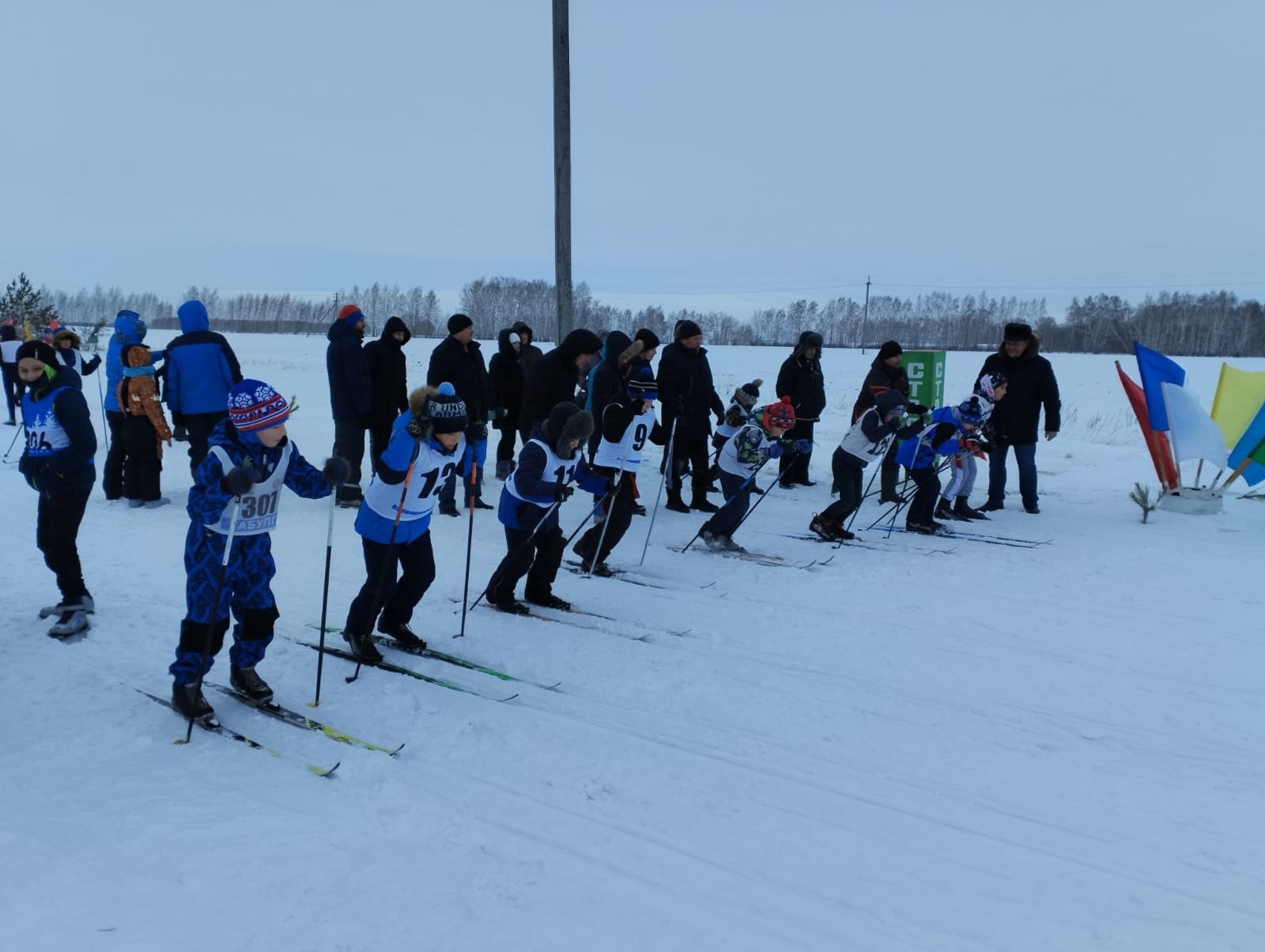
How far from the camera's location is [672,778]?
354 centimetres

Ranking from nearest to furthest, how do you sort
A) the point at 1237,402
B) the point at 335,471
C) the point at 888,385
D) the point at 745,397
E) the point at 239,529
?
1. the point at 239,529
2. the point at 335,471
3. the point at 745,397
4. the point at 1237,402
5. the point at 888,385

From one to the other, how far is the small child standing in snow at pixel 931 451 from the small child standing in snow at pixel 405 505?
5.08m

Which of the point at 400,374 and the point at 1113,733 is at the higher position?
the point at 400,374

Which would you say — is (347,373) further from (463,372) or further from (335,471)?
(335,471)

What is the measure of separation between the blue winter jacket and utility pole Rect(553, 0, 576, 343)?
3.92 metres

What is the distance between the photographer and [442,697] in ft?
13.8

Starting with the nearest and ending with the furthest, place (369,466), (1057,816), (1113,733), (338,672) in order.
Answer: (1057,816)
(1113,733)
(338,672)
(369,466)

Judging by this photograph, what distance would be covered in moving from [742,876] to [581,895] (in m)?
0.56

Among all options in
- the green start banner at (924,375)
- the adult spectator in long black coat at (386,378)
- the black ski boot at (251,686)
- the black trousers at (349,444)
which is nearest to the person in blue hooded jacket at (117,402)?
the black trousers at (349,444)

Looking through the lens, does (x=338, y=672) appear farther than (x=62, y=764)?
Yes

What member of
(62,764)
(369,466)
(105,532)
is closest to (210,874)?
(62,764)

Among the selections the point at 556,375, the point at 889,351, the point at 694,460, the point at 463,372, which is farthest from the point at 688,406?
the point at 463,372

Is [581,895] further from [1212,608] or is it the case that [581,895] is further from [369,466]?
[369,466]

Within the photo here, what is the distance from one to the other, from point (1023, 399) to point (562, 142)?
19.5ft
